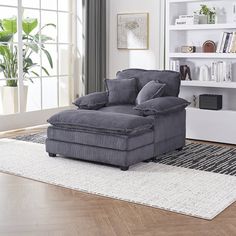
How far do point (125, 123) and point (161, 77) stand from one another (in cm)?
123

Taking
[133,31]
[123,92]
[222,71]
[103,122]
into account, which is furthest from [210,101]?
[103,122]

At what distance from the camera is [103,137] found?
15.4 ft

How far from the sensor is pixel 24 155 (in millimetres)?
5293

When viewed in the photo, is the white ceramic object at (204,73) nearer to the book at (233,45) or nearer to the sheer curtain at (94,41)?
the book at (233,45)

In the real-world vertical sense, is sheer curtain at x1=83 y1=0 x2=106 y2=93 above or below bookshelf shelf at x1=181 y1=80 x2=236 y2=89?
above

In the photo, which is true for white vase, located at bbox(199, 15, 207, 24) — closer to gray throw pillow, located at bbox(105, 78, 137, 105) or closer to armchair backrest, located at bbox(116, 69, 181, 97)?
armchair backrest, located at bbox(116, 69, 181, 97)

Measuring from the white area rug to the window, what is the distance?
1959 mm

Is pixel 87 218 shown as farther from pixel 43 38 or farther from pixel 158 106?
pixel 43 38

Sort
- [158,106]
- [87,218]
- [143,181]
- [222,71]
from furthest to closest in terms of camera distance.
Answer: [222,71] → [158,106] → [143,181] → [87,218]

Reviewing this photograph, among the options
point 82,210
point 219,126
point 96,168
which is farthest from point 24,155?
point 219,126

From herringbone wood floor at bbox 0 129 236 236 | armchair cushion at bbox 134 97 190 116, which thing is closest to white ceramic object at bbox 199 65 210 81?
armchair cushion at bbox 134 97 190 116

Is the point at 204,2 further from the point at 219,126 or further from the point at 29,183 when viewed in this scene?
the point at 29,183

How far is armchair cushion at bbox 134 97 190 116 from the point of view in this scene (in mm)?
4938

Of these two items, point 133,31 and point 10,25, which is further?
point 133,31
